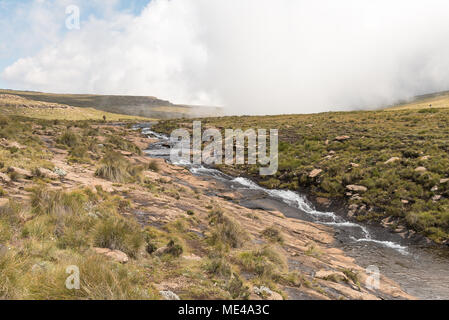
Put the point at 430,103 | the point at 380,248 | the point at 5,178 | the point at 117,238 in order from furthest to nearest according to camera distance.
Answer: the point at 430,103
the point at 380,248
the point at 5,178
the point at 117,238

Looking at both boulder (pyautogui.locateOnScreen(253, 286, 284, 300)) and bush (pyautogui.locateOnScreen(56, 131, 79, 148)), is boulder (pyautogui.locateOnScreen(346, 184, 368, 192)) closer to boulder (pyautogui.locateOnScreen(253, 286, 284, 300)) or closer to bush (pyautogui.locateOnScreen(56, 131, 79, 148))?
boulder (pyautogui.locateOnScreen(253, 286, 284, 300))

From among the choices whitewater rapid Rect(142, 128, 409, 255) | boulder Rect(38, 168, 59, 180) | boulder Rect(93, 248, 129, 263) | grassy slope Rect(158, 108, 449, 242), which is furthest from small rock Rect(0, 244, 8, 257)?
grassy slope Rect(158, 108, 449, 242)

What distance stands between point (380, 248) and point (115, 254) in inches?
486

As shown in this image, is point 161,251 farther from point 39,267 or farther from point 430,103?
point 430,103

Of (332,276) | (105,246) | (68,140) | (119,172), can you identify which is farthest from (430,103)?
(105,246)

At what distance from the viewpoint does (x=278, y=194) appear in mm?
20344

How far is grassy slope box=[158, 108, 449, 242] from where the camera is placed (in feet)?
48.3

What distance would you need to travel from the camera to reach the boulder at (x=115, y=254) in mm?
5827

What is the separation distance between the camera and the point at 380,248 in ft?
40.9

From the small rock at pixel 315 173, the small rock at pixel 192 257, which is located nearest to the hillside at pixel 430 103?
the small rock at pixel 315 173

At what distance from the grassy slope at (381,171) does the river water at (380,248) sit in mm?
1319

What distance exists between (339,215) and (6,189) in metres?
17.2

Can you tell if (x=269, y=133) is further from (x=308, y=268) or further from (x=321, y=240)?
(x=308, y=268)

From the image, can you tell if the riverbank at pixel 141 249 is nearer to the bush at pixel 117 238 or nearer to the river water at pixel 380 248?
the bush at pixel 117 238
